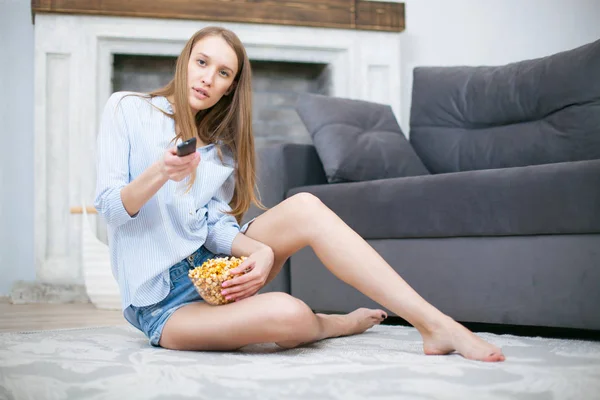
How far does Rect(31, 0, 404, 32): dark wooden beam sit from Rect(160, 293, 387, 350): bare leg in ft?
8.15

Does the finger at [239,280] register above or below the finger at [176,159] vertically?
below

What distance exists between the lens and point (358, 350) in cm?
131

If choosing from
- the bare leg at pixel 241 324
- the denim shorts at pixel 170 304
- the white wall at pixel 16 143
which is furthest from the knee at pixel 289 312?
the white wall at pixel 16 143

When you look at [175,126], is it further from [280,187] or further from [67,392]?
[280,187]

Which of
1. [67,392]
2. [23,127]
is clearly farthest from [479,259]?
[23,127]

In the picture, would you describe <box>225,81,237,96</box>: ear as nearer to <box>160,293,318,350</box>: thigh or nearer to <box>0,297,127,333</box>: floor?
<box>160,293,318,350</box>: thigh

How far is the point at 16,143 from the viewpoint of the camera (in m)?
3.39

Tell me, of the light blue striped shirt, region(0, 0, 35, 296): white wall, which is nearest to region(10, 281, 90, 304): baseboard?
region(0, 0, 35, 296): white wall

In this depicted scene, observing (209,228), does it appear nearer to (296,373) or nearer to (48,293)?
(296,373)

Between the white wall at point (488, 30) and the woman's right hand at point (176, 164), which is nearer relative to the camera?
the woman's right hand at point (176, 164)

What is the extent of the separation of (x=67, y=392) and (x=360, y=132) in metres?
1.63

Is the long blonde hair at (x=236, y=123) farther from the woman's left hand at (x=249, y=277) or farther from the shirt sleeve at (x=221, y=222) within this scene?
the woman's left hand at (x=249, y=277)

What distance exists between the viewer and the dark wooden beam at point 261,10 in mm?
3322

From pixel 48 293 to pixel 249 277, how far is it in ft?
7.24
